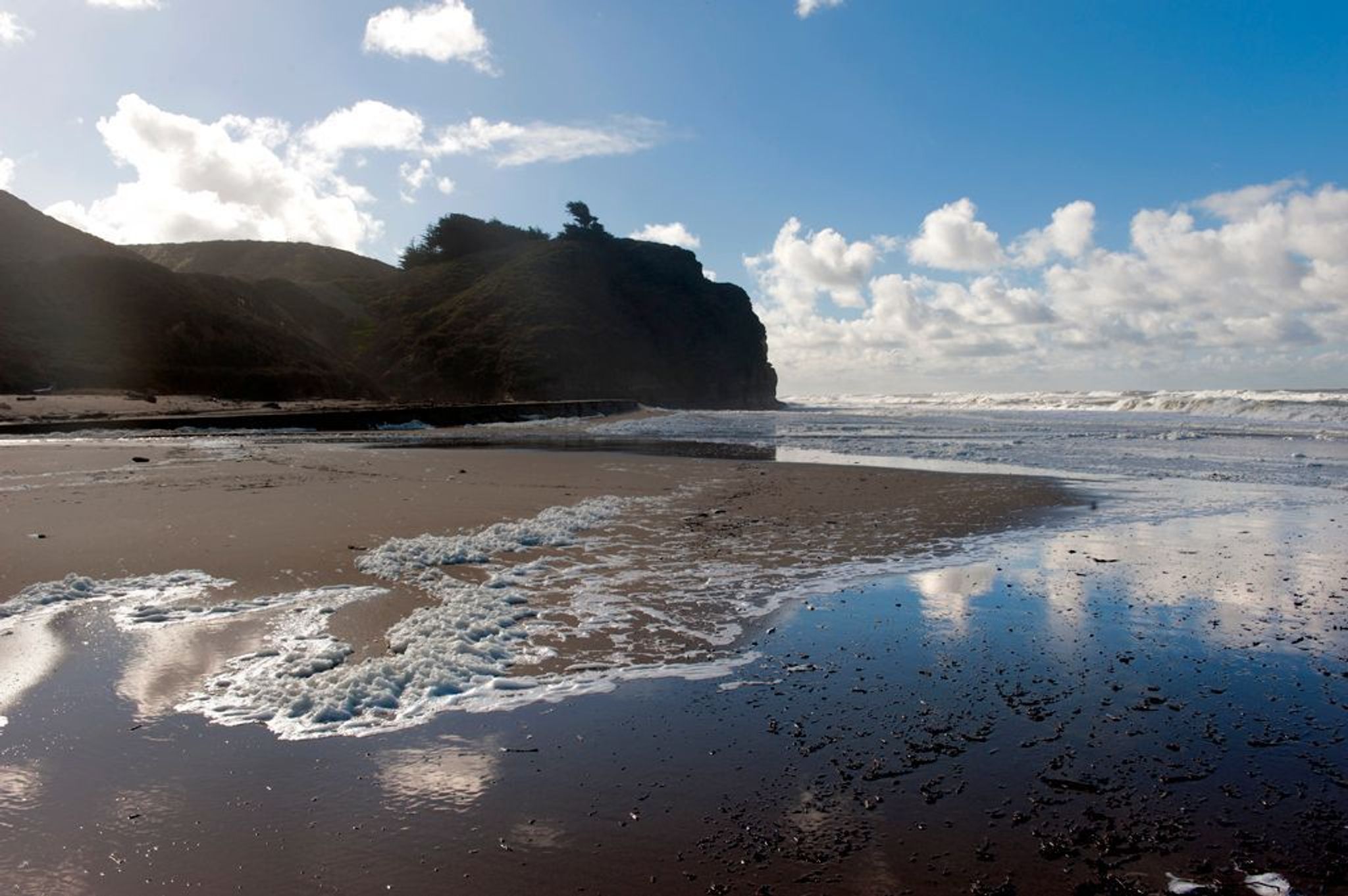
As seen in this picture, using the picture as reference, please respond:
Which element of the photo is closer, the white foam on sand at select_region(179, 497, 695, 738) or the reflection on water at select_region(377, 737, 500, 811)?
the reflection on water at select_region(377, 737, 500, 811)

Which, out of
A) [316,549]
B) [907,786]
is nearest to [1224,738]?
[907,786]

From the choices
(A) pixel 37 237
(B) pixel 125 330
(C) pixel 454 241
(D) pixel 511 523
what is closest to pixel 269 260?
(C) pixel 454 241

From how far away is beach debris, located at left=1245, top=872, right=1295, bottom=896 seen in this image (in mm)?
2525

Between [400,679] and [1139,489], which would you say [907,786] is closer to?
[400,679]

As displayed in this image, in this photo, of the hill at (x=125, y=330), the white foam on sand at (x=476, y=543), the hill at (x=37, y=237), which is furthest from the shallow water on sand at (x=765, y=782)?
the hill at (x=37, y=237)

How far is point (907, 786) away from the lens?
10.4 ft

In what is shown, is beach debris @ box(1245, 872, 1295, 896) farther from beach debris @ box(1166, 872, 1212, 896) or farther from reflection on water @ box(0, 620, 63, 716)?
reflection on water @ box(0, 620, 63, 716)

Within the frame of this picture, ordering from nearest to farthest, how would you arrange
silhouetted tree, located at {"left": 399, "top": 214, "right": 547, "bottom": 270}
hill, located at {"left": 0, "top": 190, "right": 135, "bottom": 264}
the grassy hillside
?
the grassy hillside < hill, located at {"left": 0, "top": 190, "right": 135, "bottom": 264} < silhouetted tree, located at {"left": 399, "top": 214, "right": 547, "bottom": 270}

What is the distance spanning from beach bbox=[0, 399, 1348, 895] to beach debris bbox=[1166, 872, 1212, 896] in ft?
0.15

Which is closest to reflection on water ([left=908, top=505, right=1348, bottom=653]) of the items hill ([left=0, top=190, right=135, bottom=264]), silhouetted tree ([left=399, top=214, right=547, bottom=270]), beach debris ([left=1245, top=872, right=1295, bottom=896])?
beach debris ([left=1245, top=872, right=1295, bottom=896])

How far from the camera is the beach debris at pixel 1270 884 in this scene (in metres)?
2.53

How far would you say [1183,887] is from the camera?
2555mm

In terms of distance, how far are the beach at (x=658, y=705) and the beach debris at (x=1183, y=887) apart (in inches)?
1.8

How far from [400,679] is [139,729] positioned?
45.7 inches
